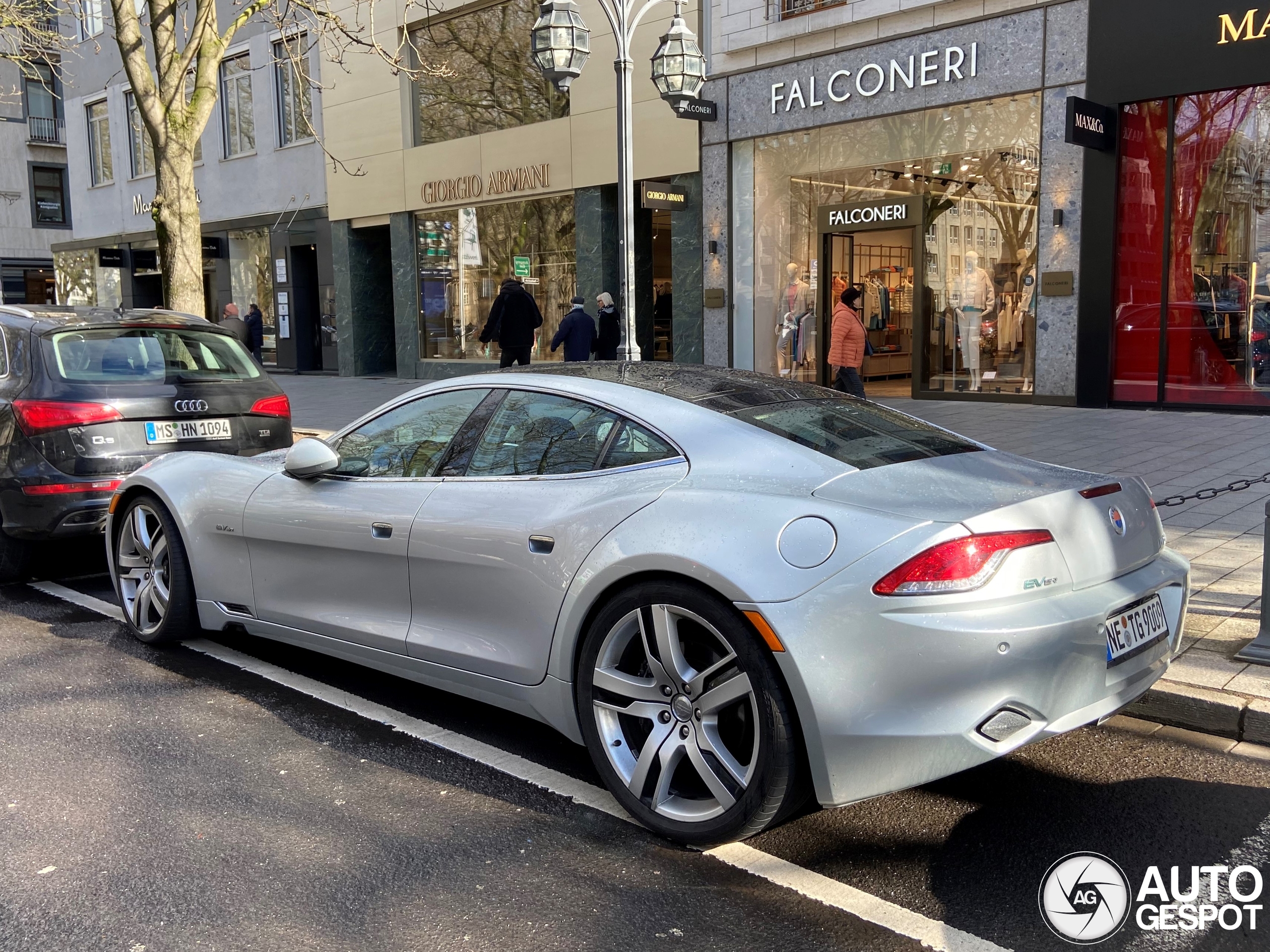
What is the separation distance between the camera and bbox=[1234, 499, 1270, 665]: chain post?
4.35m

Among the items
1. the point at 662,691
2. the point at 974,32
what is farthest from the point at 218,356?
the point at 974,32

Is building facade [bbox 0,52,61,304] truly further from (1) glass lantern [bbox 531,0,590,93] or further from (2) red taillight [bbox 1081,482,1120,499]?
(2) red taillight [bbox 1081,482,1120,499]

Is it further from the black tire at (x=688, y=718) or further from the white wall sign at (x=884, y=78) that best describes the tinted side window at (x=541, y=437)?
the white wall sign at (x=884, y=78)

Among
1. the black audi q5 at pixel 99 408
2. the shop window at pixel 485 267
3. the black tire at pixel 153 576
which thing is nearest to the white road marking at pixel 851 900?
the black tire at pixel 153 576

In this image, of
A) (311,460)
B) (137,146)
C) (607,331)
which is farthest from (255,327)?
(311,460)

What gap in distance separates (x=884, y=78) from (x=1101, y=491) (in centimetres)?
1333

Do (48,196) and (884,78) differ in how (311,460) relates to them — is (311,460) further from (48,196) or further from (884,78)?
(48,196)

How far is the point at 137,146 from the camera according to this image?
31.1 metres

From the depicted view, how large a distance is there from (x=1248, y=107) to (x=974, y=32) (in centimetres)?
345

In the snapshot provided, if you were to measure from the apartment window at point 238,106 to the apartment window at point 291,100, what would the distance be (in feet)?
3.66

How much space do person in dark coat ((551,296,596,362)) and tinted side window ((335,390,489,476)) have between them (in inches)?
428

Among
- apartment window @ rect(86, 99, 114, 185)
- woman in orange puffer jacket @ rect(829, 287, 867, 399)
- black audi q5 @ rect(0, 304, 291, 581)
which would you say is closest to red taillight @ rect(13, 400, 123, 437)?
black audi q5 @ rect(0, 304, 291, 581)

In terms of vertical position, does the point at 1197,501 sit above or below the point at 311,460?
below

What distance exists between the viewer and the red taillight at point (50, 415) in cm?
639
